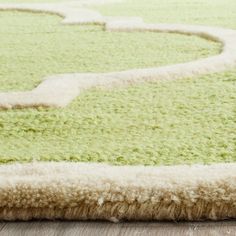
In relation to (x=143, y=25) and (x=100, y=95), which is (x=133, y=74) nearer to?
(x=100, y=95)

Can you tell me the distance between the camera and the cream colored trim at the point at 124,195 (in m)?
0.64

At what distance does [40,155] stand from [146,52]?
0.84 meters

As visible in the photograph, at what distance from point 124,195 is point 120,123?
0.31 metres

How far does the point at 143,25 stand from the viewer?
6.70 feet

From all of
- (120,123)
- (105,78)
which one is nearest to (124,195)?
(120,123)

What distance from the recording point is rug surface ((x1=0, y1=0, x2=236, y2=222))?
2.13 feet

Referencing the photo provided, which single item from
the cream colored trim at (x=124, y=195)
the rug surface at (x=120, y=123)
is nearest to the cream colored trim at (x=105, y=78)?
the rug surface at (x=120, y=123)

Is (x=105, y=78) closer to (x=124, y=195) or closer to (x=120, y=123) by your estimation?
(x=120, y=123)

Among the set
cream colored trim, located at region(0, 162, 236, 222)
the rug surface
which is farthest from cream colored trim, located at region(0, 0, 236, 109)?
cream colored trim, located at region(0, 162, 236, 222)

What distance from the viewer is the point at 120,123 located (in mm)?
947

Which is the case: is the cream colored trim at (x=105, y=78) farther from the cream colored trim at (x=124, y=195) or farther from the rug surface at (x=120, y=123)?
the cream colored trim at (x=124, y=195)

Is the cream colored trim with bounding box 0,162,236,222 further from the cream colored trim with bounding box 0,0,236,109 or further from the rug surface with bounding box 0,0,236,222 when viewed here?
the cream colored trim with bounding box 0,0,236,109

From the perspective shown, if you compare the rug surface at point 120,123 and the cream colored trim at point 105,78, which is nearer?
the rug surface at point 120,123

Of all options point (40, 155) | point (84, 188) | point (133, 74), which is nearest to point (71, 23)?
point (133, 74)
